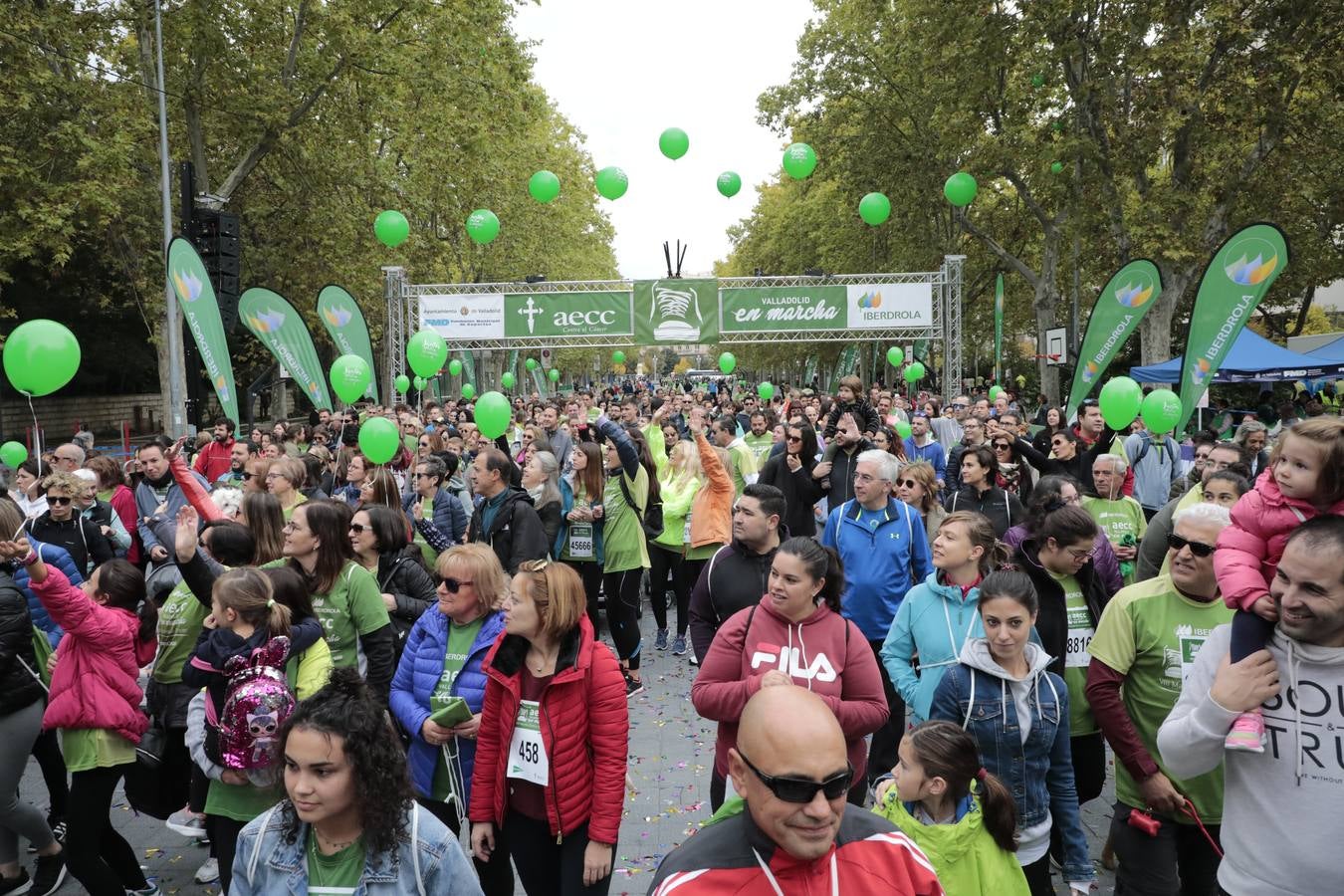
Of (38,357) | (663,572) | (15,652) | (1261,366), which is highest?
(38,357)

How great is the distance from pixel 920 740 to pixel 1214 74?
19281 millimetres

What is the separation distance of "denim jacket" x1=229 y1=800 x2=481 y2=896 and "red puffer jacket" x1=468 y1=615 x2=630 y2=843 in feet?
2.16

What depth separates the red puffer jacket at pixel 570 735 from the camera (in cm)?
310

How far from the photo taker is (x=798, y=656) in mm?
3400

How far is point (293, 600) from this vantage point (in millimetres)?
3664

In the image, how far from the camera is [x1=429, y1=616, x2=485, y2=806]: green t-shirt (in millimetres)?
3709

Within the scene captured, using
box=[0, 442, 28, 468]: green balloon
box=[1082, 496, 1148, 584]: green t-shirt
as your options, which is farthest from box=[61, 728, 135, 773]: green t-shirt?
box=[0, 442, 28, 468]: green balloon

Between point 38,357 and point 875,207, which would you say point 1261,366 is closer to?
point 875,207

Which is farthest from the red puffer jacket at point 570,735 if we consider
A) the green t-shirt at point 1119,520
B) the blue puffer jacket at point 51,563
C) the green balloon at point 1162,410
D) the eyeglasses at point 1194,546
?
the green balloon at point 1162,410

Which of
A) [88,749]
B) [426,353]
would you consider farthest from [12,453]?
[88,749]

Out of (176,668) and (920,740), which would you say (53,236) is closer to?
(176,668)

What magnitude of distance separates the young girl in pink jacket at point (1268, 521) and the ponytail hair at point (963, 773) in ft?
2.16

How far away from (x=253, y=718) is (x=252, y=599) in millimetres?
445

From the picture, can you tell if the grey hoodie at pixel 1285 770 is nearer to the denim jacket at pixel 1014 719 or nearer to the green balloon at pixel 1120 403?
the denim jacket at pixel 1014 719
